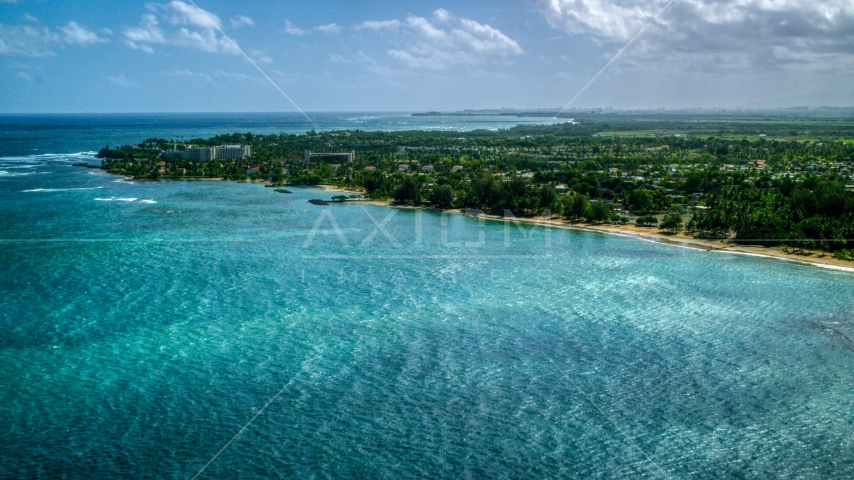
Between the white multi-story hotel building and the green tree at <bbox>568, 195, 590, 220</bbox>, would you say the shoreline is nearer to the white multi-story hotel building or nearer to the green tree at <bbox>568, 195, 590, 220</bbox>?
the green tree at <bbox>568, 195, 590, 220</bbox>

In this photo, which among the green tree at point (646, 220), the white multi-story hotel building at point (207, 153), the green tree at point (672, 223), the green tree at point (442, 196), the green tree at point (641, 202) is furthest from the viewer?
the white multi-story hotel building at point (207, 153)

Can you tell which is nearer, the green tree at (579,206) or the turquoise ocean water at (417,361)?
the turquoise ocean water at (417,361)

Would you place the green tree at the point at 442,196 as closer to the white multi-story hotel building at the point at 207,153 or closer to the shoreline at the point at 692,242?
the shoreline at the point at 692,242

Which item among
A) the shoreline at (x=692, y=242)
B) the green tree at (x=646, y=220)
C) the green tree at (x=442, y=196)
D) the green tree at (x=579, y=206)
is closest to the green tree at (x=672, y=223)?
the shoreline at (x=692, y=242)

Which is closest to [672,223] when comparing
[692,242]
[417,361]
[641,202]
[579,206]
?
[692,242]

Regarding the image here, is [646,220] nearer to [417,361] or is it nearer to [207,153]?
[417,361]

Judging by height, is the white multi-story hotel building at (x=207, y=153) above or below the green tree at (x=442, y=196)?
above

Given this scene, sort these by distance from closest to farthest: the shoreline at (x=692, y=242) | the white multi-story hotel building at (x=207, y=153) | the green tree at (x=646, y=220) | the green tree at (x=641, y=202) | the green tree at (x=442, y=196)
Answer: the shoreline at (x=692, y=242) < the green tree at (x=646, y=220) < the green tree at (x=641, y=202) < the green tree at (x=442, y=196) < the white multi-story hotel building at (x=207, y=153)
